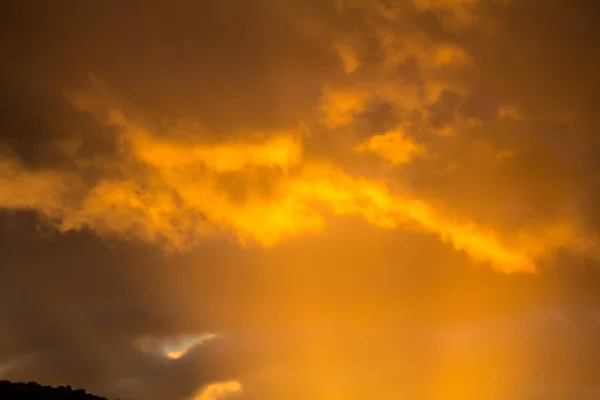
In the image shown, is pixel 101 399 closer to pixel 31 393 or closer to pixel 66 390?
pixel 66 390

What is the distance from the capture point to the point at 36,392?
266 ft

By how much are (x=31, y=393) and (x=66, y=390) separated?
644 centimetres

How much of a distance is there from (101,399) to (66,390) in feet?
19.9

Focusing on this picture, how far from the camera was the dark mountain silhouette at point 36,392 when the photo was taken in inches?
3081

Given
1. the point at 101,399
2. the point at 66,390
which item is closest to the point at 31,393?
the point at 66,390

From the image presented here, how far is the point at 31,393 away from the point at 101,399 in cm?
1229

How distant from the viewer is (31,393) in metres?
80.1

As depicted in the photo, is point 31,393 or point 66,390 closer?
point 31,393

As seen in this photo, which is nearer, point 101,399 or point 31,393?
point 31,393

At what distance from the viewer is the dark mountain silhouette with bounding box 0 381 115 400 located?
78.2 m

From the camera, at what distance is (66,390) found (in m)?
86.0
